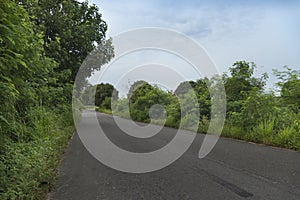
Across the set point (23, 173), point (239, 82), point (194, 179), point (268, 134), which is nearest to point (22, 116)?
point (23, 173)

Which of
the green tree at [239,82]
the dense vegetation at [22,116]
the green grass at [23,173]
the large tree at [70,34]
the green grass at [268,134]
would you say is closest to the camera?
the green grass at [23,173]

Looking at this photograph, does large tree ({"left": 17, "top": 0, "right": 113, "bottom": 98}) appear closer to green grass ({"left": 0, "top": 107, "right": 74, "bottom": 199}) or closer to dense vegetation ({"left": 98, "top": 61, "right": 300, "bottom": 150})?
dense vegetation ({"left": 98, "top": 61, "right": 300, "bottom": 150})

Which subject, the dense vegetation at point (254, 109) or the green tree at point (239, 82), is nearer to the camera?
the dense vegetation at point (254, 109)

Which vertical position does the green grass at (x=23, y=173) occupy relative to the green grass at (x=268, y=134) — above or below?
below

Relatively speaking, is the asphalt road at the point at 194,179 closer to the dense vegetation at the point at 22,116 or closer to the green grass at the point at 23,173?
the green grass at the point at 23,173

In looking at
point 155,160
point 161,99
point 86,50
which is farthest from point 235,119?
point 161,99

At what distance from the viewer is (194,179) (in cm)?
371

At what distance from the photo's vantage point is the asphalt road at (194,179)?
3.09m

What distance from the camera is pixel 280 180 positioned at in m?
3.55

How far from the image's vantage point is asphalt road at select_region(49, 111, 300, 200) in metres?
3.09

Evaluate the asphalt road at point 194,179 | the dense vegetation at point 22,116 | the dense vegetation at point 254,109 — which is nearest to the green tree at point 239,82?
the dense vegetation at point 254,109

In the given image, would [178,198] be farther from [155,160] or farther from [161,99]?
[161,99]

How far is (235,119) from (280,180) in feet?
17.9

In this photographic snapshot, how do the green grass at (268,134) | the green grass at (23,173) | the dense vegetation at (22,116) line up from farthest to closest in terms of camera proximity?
the green grass at (268,134) → the dense vegetation at (22,116) → the green grass at (23,173)
